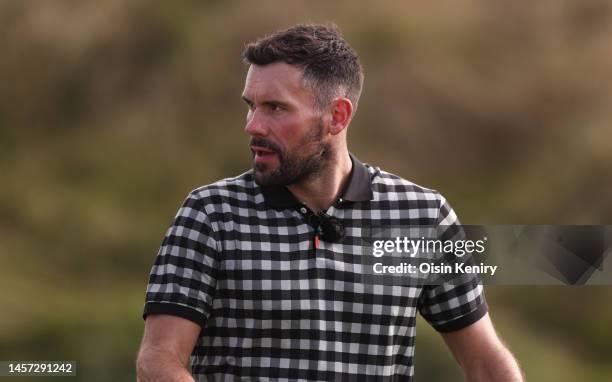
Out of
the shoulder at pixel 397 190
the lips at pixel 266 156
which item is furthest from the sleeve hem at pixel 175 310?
the shoulder at pixel 397 190

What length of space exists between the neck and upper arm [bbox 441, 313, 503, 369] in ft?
1.03

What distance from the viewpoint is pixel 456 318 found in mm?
1635

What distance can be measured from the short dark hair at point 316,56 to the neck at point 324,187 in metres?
0.11

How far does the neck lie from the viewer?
5.32 ft

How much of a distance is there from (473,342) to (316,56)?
1.83 feet

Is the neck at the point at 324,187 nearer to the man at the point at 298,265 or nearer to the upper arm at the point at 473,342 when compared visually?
the man at the point at 298,265

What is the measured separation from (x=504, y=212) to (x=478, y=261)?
1.89 meters

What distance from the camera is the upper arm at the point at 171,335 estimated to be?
143 cm

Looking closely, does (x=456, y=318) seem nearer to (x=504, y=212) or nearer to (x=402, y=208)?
(x=402, y=208)

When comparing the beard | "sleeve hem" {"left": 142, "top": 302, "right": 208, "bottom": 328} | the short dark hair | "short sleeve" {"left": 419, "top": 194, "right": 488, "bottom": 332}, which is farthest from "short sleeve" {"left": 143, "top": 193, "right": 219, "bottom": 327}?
"short sleeve" {"left": 419, "top": 194, "right": 488, "bottom": 332}

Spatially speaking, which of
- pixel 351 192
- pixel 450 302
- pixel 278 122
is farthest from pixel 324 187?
pixel 450 302

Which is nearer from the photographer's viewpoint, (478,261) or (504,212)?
(478,261)

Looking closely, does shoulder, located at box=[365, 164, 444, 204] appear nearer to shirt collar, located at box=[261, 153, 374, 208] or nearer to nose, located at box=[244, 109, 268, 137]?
shirt collar, located at box=[261, 153, 374, 208]

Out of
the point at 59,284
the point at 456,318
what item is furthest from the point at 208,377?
the point at 59,284
